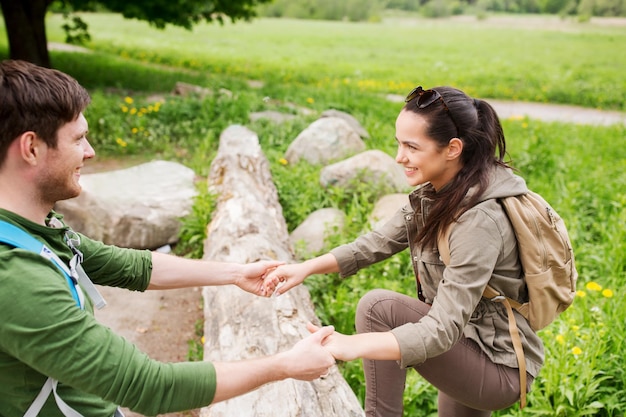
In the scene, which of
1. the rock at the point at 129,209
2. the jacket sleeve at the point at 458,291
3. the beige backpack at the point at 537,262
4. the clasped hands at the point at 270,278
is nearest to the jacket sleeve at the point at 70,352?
the jacket sleeve at the point at 458,291

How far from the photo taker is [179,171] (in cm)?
579

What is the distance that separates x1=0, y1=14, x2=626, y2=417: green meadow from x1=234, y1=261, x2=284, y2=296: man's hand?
1.02m

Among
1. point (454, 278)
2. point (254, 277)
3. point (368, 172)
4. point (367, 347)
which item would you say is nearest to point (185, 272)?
point (254, 277)

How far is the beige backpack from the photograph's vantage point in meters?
1.97

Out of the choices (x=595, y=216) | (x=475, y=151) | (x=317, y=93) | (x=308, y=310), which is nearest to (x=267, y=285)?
(x=308, y=310)

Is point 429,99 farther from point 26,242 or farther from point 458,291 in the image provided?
point 26,242

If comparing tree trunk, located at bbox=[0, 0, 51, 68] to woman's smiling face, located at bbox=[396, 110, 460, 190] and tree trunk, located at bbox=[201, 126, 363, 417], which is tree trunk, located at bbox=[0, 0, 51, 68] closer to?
tree trunk, located at bbox=[201, 126, 363, 417]

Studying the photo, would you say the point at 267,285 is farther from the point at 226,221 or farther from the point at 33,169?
the point at 226,221

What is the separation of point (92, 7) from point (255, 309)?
1159 cm

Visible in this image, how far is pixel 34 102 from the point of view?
1.55 metres

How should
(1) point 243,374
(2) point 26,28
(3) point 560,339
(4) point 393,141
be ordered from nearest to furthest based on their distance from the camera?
(1) point 243,374 → (3) point 560,339 → (4) point 393,141 → (2) point 26,28

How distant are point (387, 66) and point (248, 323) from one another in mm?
16390

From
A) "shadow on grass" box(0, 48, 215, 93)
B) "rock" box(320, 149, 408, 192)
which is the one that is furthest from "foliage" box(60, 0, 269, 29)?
"rock" box(320, 149, 408, 192)

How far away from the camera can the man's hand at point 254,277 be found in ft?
8.61
